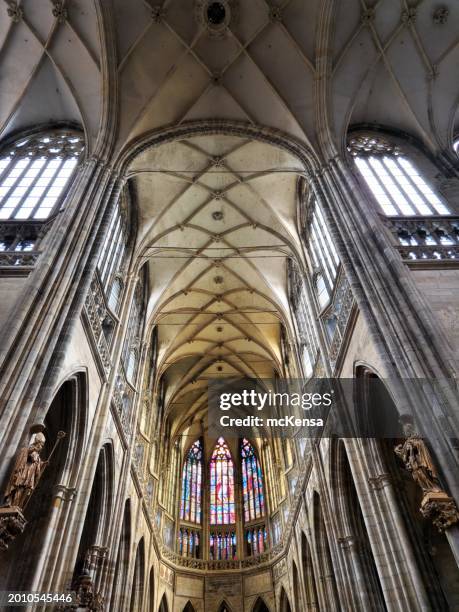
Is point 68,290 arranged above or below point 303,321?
below

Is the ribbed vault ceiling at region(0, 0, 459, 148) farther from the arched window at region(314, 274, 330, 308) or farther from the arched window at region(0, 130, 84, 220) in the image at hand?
the arched window at region(314, 274, 330, 308)

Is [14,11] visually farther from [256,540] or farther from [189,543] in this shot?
[256,540]

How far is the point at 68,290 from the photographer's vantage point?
9844mm

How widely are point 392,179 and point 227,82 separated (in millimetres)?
6970

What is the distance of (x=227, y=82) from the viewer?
645 inches

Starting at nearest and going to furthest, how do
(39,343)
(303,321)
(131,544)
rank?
(39,343) < (131,544) < (303,321)

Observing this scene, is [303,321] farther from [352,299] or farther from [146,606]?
[146,606]

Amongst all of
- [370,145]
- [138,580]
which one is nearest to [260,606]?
[138,580]

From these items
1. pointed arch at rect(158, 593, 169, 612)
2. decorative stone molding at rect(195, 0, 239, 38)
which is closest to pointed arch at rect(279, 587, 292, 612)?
pointed arch at rect(158, 593, 169, 612)

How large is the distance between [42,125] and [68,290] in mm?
10552

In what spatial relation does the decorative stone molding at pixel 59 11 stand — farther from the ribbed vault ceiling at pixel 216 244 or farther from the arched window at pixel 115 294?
the arched window at pixel 115 294

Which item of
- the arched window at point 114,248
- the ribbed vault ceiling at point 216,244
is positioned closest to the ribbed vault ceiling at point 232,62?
the ribbed vault ceiling at point 216,244

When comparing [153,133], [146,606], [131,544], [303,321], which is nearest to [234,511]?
[146,606]

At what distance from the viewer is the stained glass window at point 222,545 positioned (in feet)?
81.8
